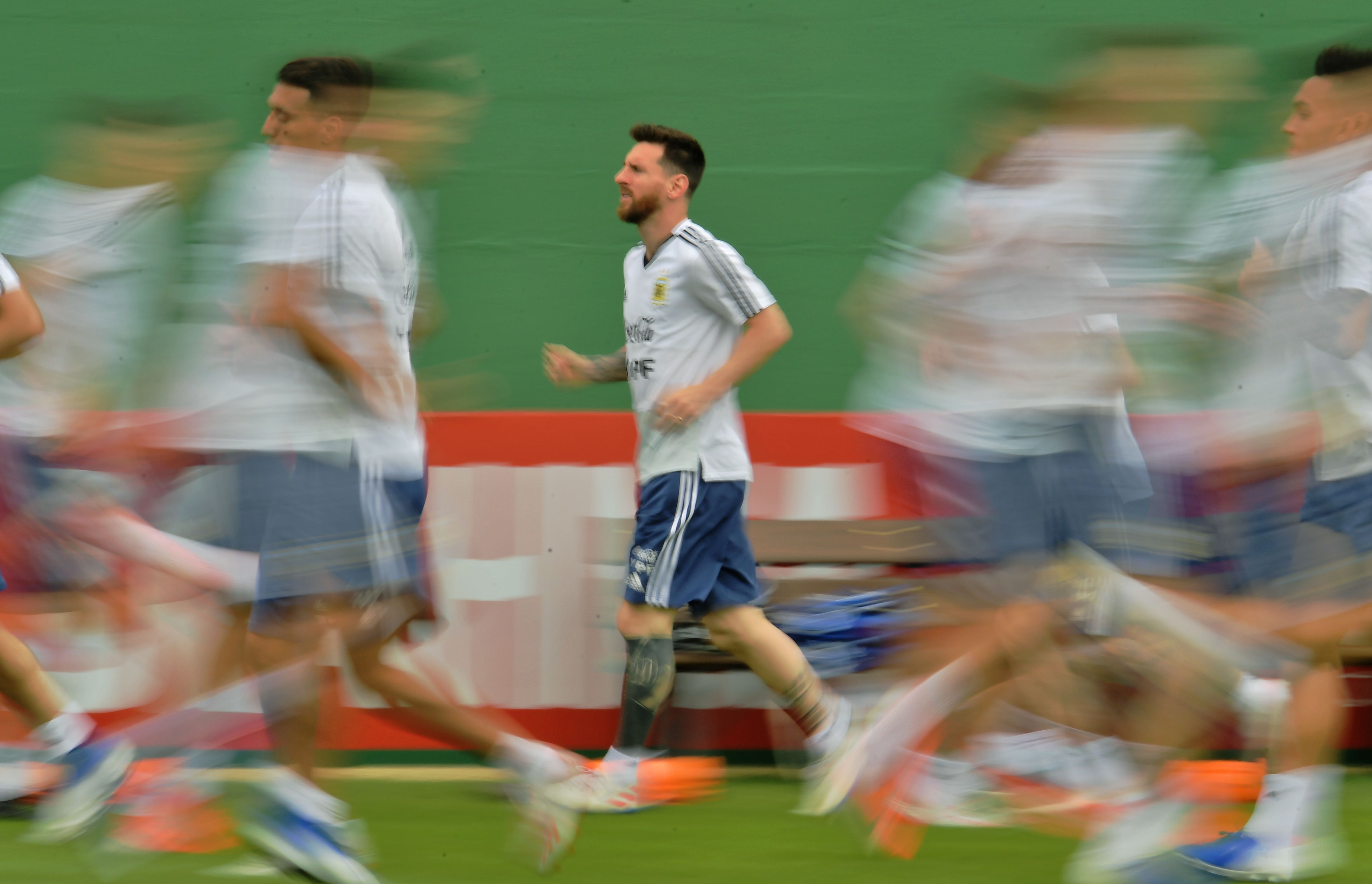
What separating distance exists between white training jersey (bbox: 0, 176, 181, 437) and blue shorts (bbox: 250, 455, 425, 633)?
165 centimetres

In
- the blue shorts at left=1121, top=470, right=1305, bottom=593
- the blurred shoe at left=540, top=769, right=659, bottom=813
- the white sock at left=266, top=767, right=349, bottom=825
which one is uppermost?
the blue shorts at left=1121, top=470, right=1305, bottom=593

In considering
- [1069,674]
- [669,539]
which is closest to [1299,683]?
[1069,674]

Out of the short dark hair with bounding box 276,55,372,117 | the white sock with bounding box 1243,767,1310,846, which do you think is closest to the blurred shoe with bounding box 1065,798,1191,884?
the white sock with bounding box 1243,767,1310,846

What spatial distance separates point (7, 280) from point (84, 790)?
1435 mm

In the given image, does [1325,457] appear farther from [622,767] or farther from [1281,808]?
[622,767]

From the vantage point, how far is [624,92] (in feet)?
20.9

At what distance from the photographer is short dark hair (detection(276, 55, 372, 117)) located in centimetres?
374

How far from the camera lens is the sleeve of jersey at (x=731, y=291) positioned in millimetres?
4855

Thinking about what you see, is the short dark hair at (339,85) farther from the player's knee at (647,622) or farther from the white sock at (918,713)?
the white sock at (918,713)

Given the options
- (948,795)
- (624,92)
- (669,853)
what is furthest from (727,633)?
(624,92)

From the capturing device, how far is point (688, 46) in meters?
6.39

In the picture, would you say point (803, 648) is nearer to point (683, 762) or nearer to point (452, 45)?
point (683, 762)

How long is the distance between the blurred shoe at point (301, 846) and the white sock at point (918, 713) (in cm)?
130

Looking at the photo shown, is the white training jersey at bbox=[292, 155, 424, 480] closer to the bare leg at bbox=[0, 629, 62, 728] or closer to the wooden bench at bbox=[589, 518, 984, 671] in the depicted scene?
the bare leg at bbox=[0, 629, 62, 728]
